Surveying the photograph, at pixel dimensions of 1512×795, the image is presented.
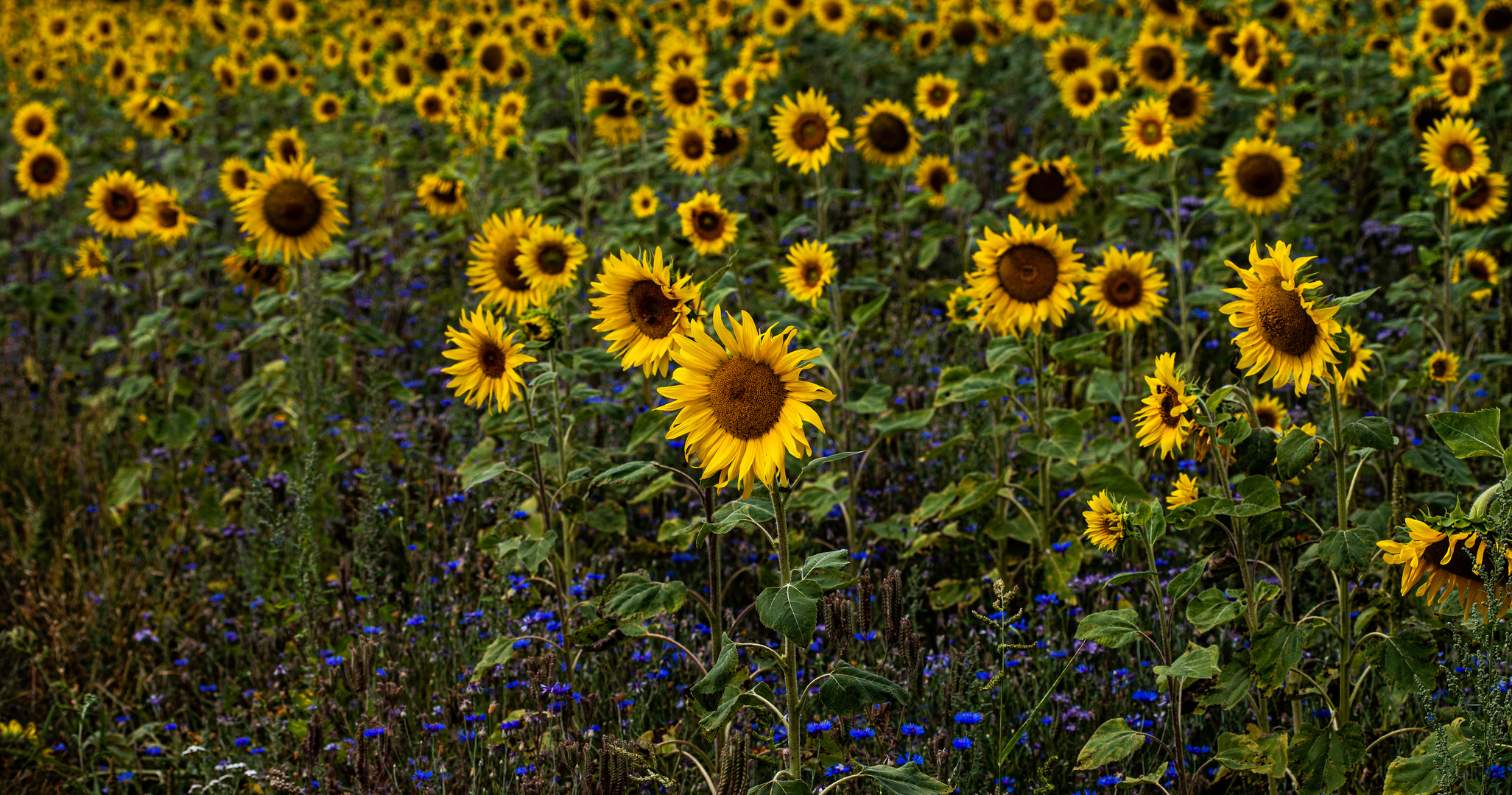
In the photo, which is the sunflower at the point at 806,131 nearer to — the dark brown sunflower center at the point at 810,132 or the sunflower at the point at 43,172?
the dark brown sunflower center at the point at 810,132

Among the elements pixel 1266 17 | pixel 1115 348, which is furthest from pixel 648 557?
pixel 1266 17

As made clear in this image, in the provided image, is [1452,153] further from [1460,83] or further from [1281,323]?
[1281,323]

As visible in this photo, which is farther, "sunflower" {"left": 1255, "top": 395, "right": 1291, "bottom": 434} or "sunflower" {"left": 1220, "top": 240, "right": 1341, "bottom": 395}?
"sunflower" {"left": 1255, "top": 395, "right": 1291, "bottom": 434}

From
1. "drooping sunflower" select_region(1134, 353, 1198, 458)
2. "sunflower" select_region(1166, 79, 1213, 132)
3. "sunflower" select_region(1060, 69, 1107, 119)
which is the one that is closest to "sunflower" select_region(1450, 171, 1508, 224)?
"sunflower" select_region(1166, 79, 1213, 132)

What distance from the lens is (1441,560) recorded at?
2301 millimetres

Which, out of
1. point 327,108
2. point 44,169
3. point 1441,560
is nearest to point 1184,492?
point 1441,560

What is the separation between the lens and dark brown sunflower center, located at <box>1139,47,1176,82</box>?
6.13 m

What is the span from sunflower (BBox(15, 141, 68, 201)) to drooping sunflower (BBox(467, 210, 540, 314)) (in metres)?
3.65

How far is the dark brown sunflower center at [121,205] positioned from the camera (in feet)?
17.5

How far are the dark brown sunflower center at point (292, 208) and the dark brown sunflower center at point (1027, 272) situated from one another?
2674 mm

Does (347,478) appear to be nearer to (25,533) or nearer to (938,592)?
(25,533)

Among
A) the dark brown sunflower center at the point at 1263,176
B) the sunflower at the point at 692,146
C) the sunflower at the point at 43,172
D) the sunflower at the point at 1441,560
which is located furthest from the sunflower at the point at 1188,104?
the sunflower at the point at 43,172

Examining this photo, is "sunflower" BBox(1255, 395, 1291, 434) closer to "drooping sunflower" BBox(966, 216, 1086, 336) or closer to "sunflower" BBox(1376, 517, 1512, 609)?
"drooping sunflower" BBox(966, 216, 1086, 336)

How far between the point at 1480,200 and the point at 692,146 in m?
3.53
